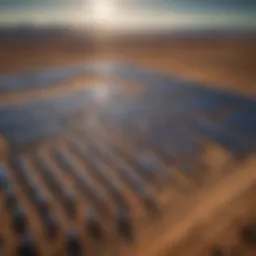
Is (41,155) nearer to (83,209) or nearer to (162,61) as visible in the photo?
(83,209)

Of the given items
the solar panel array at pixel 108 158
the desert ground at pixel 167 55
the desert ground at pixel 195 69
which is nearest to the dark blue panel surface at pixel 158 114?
the solar panel array at pixel 108 158

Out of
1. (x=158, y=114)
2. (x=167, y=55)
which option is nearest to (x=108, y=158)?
(x=158, y=114)

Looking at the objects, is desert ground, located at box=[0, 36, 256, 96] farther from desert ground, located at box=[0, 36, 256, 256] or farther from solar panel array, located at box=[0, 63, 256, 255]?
solar panel array, located at box=[0, 63, 256, 255]

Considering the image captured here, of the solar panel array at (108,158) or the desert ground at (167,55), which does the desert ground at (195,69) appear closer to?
the desert ground at (167,55)

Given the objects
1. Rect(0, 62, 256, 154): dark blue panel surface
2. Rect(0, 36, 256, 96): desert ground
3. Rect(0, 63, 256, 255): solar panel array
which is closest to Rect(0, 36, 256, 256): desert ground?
Rect(0, 36, 256, 96): desert ground

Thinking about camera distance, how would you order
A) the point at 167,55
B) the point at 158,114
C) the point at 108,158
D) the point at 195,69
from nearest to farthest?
the point at 108,158, the point at 158,114, the point at 195,69, the point at 167,55

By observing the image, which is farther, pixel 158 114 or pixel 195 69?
pixel 195 69

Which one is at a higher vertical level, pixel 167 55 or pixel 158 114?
pixel 167 55

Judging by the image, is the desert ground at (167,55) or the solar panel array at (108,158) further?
the desert ground at (167,55)

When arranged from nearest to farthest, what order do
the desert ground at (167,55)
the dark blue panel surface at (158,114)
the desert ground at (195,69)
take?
1. the desert ground at (195,69)
2. the dark blue panel surface at (158,114)
3. the desert ground at (167,55)

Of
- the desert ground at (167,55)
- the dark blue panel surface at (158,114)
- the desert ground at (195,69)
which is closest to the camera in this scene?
the desert ground at (195,69)

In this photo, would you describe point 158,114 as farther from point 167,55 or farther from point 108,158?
point 167,55
